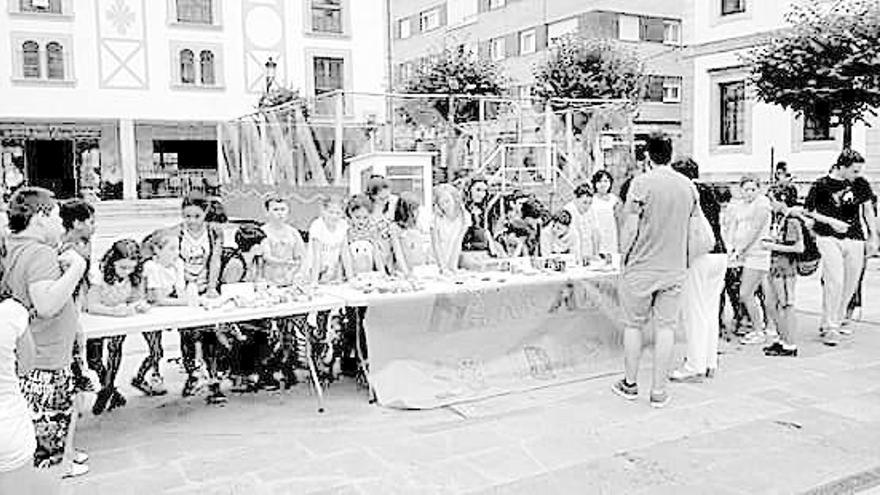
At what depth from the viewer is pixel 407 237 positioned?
244 inches

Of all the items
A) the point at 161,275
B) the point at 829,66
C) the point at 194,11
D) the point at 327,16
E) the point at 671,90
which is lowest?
the point at 161,275

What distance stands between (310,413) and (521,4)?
36.9 m

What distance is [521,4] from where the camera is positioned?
131 feet

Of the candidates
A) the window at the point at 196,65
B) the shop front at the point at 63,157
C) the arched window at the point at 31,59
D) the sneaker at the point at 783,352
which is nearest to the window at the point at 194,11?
the window at the point at 196,65

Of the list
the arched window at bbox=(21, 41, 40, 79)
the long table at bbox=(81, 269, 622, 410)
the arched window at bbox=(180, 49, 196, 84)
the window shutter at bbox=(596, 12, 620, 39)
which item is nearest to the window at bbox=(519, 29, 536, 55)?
the window shutter at bbox=(596, 12, 620, 39)

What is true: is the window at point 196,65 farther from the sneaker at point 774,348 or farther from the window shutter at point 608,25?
the sneaker at point 774,348

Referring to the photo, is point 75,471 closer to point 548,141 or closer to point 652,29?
point 548,141

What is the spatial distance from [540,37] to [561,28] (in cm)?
149

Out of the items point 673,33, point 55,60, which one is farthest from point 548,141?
point 673,33

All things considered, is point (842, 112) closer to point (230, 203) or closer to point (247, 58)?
point (230, 203)

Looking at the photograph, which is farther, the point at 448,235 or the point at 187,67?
the point at 187,67

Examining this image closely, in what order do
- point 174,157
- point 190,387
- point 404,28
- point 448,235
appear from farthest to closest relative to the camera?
point 404,28
point 174,157
point 448,235
point 190,387

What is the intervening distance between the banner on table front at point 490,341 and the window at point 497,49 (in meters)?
36.1

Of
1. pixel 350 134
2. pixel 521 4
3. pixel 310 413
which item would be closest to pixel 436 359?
pixel 310 413
